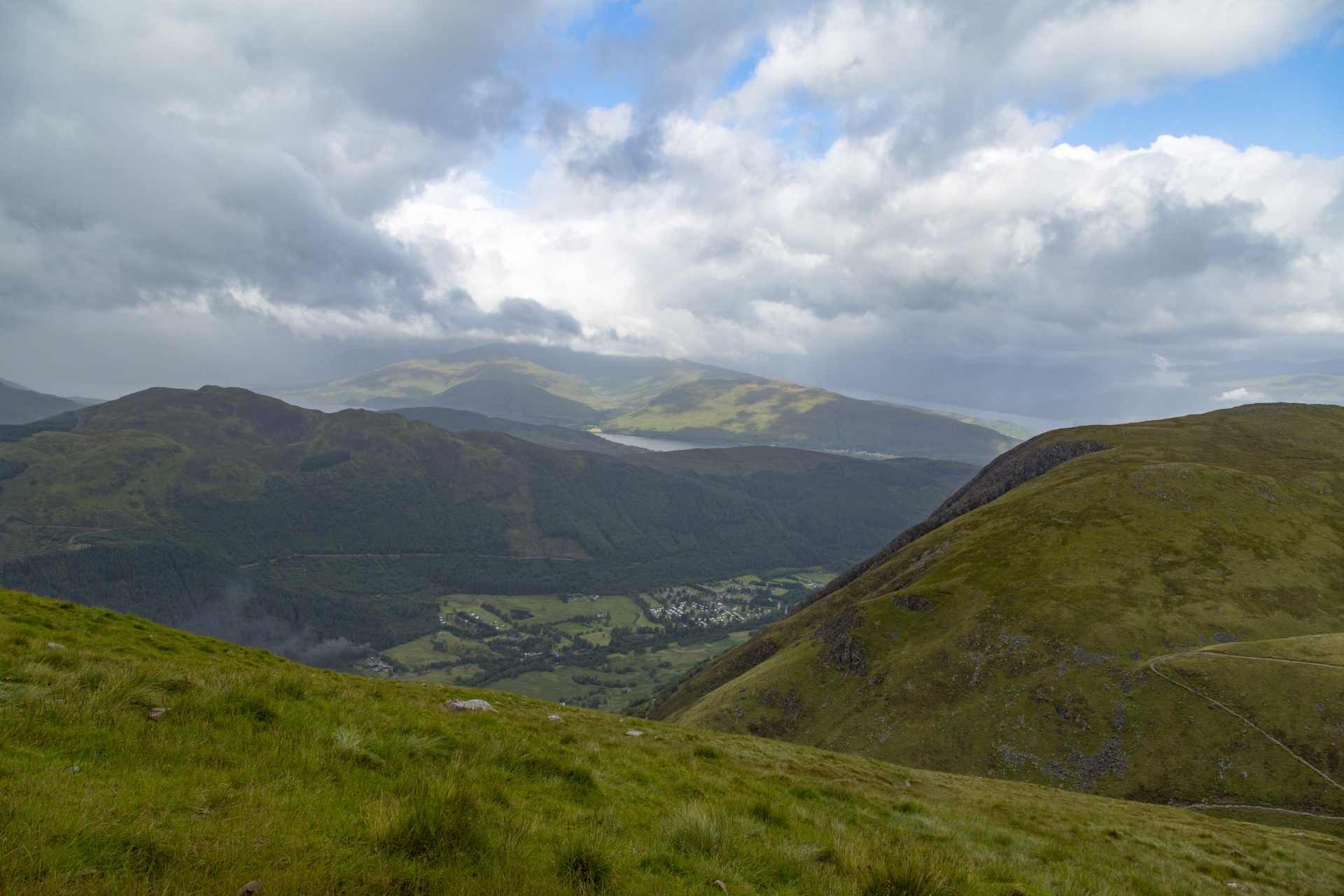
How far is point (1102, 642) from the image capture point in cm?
6406

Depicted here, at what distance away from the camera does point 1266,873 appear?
57.0 ft

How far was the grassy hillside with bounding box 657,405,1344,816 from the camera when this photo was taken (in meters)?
48.9

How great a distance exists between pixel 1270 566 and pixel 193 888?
10750 centimetres

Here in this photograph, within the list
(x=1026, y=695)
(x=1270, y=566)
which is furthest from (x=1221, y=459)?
(x=1026, y=695)

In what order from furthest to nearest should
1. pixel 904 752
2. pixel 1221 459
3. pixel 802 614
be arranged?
1. pixel 802 614
2. pixel 1221 459
3. pixel 904 752

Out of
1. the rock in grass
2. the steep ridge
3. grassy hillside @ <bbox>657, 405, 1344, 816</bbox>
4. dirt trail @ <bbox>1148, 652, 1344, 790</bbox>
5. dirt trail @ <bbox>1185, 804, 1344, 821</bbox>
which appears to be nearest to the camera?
the rock in grass

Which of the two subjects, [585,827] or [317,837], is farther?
[585,827]

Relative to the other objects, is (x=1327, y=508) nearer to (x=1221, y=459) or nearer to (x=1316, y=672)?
(x=1221, y=459)

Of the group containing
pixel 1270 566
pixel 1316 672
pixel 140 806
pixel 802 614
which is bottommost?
pixel 802 614

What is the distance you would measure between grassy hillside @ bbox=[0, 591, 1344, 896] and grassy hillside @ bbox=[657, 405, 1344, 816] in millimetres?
48005

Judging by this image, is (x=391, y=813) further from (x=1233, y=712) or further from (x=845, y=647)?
(x=845, y=647)

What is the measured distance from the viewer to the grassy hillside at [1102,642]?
48.9 m

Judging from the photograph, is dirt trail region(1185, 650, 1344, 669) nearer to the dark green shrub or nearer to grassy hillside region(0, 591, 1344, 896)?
grassy hillside region(0, 591, 1344, 896)

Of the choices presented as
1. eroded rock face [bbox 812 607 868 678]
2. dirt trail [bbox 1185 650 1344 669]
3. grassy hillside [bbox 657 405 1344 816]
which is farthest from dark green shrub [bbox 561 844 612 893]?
eroded rock face [bbox 812 607 868 678]
